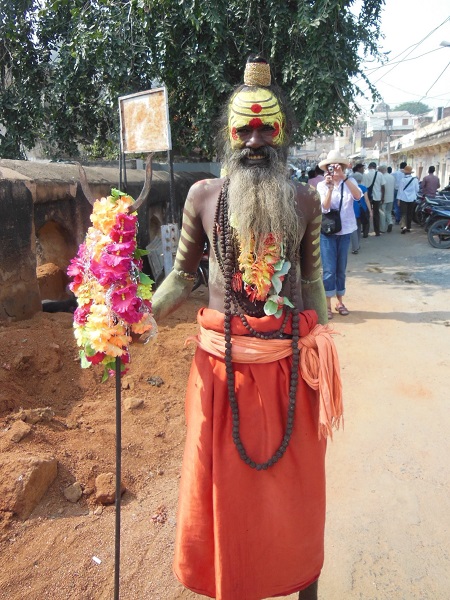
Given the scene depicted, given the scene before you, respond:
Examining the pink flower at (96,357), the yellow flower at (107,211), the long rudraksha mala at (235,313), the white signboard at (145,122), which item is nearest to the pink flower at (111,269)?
the yellow flower at (107,211)

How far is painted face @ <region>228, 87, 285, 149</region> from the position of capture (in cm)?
179

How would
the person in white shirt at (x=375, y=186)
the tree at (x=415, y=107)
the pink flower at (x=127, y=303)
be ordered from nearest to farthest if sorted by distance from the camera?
the pink flower at (x=127, y=303) < the person in white shirt at (x=375, y=186) < the tree at (x=415, y=107)

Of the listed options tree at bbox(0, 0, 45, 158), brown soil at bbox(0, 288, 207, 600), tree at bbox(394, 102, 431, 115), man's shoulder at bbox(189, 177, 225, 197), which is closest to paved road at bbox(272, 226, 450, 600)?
brown soil at bbox(0, 288, 207, 600)

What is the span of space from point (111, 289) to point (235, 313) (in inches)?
17.3

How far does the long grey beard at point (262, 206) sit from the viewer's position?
1708mm

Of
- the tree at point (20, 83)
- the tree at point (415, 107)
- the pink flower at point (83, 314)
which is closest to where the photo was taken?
the pink flower at point (83, 314)

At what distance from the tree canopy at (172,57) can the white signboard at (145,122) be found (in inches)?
72.0

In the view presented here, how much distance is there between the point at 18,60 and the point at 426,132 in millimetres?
22488

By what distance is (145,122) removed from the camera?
5500 millimetres

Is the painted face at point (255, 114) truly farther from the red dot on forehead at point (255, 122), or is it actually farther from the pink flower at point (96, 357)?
the pink flower at point (96, 357)

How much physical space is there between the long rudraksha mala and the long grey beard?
4 cm

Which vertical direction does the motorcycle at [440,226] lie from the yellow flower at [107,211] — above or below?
below

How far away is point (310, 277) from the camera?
1949mm

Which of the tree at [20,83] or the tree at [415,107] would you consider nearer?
the tree at [20,83]
